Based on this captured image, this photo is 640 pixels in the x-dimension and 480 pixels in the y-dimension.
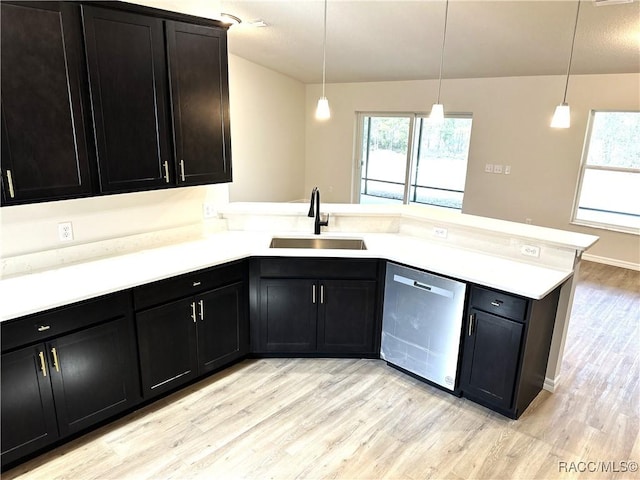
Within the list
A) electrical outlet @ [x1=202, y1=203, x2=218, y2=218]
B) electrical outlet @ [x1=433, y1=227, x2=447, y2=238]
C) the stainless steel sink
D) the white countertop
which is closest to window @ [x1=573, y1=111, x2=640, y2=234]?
electrical outlet @ [x1=433, y1=227, x2=447, y2=238]

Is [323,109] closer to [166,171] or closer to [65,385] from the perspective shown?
[166,171]

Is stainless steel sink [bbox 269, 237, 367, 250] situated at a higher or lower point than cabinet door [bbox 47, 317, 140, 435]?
higher

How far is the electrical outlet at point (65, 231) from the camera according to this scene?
8.14ft

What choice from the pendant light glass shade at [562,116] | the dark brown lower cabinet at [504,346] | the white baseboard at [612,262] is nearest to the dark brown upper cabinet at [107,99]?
the dark brown lower cabinet at [504,346]

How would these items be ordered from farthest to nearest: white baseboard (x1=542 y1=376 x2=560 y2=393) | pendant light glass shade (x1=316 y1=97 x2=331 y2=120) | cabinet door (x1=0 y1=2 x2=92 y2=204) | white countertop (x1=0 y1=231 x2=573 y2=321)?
pendant light glass shade (x1=316 y1=97 x2=331 y2=120), white baseboard (x1=542 y1=376 x2=560 y2=393), white countertop (x1=0 y1=231 x2=573 y2=321), cabinet door (x1=0 y1=2 x2=92 y2=204)

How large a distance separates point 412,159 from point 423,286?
491 centimetres

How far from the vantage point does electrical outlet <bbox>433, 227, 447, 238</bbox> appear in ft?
10.3

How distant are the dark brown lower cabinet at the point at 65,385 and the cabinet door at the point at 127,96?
2.86 ft

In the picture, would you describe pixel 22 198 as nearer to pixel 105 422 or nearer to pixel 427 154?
pixel 105 422

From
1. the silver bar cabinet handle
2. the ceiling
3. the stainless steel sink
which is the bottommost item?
the stainless steel sink

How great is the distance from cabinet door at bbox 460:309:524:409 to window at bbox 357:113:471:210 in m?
4.50

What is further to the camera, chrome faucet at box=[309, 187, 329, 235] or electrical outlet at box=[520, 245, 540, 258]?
chrome faucet at box=[309, 187, 329, 235]

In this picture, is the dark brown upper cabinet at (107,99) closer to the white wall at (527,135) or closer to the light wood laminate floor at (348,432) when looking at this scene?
the light wood laminate floor at (348,432)

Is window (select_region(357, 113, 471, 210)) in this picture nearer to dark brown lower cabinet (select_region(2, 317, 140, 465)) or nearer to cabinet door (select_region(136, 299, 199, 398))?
cabinet door (select_region(136, 299, 199, 398))
